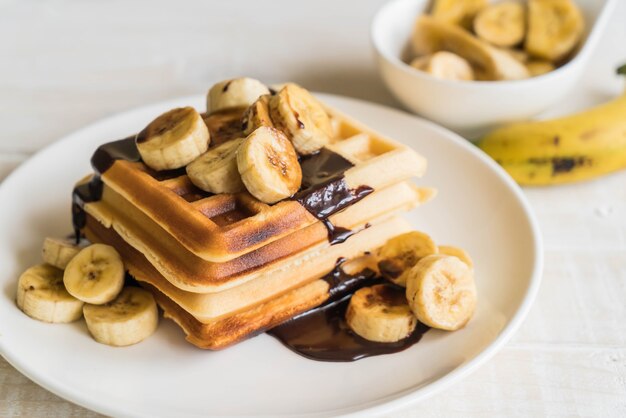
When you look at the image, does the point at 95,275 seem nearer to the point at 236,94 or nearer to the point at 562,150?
the point at 236,94

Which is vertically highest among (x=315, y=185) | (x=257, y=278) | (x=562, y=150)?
(x=315, y=185)

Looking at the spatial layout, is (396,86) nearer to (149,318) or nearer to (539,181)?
(539,181)

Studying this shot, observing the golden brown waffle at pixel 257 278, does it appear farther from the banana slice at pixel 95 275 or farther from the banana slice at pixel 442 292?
the banana slice at pixel 442 292

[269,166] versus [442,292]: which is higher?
[269,166]

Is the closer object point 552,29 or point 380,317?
point 380,317

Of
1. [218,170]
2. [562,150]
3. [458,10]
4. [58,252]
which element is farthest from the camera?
[458,10]

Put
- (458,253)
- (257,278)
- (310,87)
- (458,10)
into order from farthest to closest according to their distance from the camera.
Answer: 1. (310,87)
2. (458,10)
3. (458,253)
4. (257,278)

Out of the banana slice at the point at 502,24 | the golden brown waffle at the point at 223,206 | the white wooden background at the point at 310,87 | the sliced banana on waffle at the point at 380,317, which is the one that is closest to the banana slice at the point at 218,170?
the golden brown waffle at the point at 223,206

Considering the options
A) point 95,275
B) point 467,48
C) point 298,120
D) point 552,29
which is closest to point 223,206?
point 298,120
